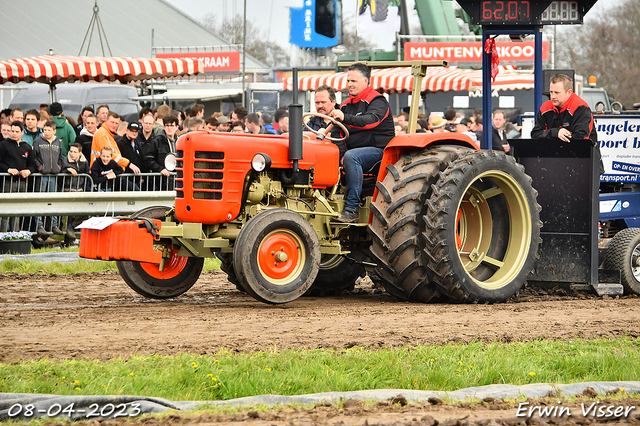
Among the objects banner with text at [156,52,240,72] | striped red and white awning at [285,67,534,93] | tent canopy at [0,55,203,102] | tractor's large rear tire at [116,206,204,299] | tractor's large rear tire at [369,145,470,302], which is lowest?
tractor's large rear tire at [116,206,204,299]

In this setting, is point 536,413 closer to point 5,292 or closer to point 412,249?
point 412,249

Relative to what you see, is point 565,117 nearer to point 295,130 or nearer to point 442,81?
point 295,130

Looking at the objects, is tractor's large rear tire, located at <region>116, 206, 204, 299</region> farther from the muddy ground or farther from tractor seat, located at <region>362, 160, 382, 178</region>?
tractor seat, located at <region>362, 160, 382, 178</region>

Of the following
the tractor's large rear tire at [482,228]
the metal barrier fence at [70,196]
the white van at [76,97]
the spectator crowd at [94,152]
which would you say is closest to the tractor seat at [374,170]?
the tractor's large rear tire at [482,228]

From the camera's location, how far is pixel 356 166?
7.66m

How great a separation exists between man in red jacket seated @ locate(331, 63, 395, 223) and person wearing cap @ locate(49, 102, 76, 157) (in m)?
7.59

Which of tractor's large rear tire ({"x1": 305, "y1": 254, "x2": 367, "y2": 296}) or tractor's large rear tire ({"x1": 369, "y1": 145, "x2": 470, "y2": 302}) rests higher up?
tractor's large rear tire ({"x1": 369, "y1": 145, "x2": 470, "y2": 302})

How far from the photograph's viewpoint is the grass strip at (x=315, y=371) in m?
4.40

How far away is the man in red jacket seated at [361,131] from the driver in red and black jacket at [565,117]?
1646 mm

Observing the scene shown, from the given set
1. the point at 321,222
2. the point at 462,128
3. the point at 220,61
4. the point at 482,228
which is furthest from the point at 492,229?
the point at 220,61

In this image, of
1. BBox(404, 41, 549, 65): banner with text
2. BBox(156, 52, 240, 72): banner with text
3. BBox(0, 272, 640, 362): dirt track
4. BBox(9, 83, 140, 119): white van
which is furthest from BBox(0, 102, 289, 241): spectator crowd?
BBox(156, 52, 240, 72): banner with text

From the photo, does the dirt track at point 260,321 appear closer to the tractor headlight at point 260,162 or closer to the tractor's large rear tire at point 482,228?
the tractor's large rear tire at point 482,228

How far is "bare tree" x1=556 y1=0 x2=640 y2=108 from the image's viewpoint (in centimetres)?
5387

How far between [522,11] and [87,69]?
972cm
